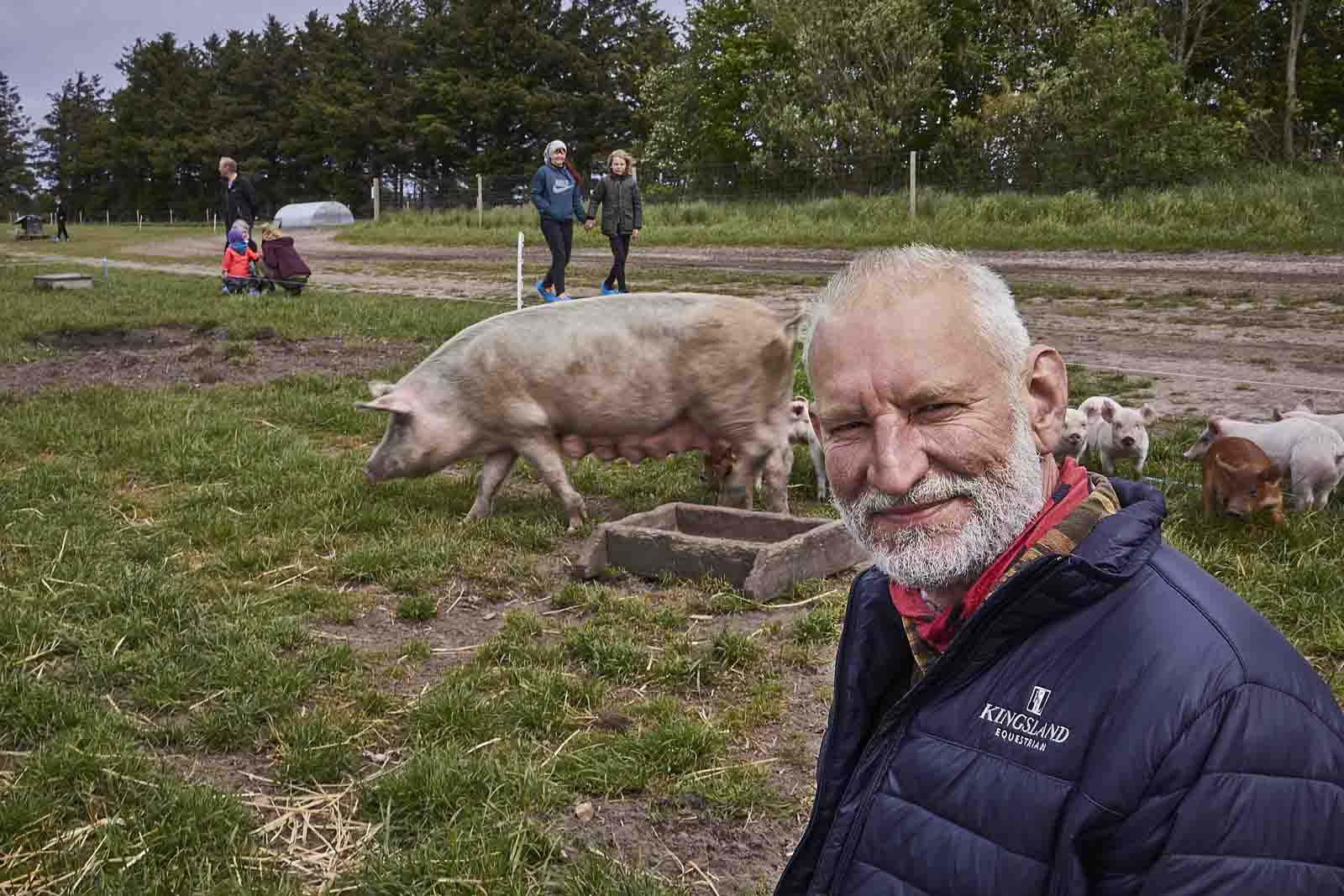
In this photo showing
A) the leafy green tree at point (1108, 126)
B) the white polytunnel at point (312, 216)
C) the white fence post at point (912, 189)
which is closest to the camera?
the white fence post at point (912, 189)

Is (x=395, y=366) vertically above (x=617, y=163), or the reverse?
(x=617, y=163)

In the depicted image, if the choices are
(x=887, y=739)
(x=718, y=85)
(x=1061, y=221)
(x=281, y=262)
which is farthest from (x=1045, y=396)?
(x=718, y=85)

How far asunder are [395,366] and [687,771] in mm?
8366

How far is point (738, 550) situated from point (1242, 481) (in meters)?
2.45

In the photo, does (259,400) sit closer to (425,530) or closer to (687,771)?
(425,530)

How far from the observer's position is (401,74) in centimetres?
7219

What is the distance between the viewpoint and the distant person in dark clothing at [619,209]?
16.5 meters

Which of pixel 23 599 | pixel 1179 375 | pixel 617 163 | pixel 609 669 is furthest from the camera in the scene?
pixel 617 163

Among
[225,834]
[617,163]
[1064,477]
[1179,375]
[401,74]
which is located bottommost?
[225,834]

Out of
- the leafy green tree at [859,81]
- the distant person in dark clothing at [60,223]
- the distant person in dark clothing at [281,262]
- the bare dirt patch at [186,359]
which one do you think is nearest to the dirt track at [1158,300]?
the distant person in dark clothing at [281,262]

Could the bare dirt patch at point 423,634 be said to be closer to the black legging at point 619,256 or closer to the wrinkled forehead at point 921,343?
the wrinkled forehead at point 921,343

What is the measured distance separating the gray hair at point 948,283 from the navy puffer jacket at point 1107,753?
334 mm

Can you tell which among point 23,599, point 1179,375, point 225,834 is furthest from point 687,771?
point 1179,375

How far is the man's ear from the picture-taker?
230cm
